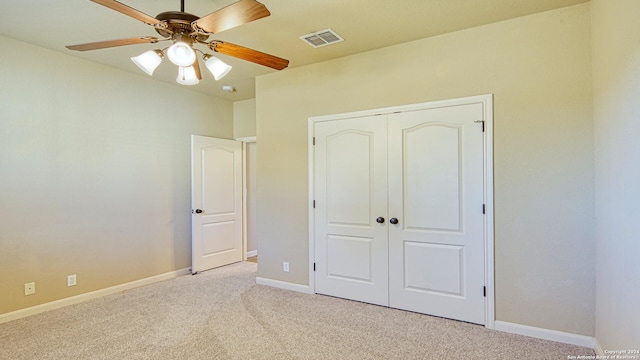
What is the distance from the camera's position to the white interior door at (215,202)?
4.75 meters

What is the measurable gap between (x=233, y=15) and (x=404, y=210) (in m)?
2.32

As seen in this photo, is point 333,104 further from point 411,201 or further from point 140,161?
point 140,161

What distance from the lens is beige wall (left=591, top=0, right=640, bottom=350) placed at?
178 cm

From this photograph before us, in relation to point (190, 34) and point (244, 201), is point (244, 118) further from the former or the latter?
point (190, 34)

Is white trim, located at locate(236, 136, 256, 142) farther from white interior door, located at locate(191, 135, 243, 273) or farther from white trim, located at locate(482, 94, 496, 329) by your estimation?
white trim, located at locate(482, 94, 496, 329)

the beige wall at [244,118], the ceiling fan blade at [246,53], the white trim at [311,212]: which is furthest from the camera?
the beige wall at [244,118]

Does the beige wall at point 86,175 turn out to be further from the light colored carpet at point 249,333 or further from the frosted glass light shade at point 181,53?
the frosted glass light shade at point 181,53

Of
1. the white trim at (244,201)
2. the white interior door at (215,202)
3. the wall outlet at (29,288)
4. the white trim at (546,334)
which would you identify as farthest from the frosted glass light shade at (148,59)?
the white trim at (546,334)

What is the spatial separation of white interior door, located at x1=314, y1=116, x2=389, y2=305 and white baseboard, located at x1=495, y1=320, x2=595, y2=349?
1.09m

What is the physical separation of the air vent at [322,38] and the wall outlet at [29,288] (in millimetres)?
3643

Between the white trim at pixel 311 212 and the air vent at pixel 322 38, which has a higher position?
the air vent at pixel 322 38

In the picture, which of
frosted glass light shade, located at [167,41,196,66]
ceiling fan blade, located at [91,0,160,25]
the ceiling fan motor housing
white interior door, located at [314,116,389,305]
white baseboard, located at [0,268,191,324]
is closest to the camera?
ceiling fan blade, located at [91,0,160,25]

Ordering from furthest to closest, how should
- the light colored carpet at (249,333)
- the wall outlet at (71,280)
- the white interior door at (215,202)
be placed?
the white interior door at (215,202), the wall outlet at (71,280), the light colored carpet at (249,333)

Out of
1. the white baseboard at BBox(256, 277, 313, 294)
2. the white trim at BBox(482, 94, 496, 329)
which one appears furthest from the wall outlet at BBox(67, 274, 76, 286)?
the white trim at BBox(482, 94, 496, 329)
